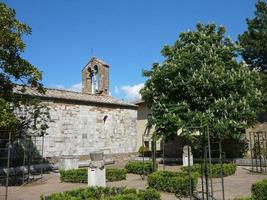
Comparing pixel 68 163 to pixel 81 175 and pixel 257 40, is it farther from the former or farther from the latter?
pixel 257 40

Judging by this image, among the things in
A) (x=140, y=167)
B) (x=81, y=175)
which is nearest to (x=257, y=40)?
(x=140, y=167)

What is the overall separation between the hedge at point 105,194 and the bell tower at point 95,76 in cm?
2128

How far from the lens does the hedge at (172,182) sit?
14015 millimetres

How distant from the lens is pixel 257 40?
30.1 metres

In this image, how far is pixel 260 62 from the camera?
3088cm

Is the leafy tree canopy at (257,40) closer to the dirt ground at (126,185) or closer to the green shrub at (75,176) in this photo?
the dirt ground at (126,185)

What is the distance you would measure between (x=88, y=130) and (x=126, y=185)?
1356 cm

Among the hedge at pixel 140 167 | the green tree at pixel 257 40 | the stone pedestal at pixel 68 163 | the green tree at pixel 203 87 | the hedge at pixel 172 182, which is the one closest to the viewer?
the hedge at pixel 172 182

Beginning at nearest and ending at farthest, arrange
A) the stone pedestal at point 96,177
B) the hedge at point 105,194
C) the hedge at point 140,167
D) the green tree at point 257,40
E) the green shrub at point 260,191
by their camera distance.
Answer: the hedge at point 105,194, the green shrub at point 260,191, the stone pedestal at point 96,177, the hedge at point 140,167, the green tree at point 257,40

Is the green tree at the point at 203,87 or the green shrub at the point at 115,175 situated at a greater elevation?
the green tree at the point at 203,87

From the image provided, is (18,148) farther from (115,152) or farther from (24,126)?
(115,152)

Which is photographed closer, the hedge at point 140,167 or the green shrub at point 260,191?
the green shrub at point 260,191

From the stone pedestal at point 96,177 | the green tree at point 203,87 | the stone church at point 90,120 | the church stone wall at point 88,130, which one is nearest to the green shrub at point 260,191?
the stone pedestal at point 96,177

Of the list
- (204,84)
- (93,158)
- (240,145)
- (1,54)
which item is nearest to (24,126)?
(1,54)
